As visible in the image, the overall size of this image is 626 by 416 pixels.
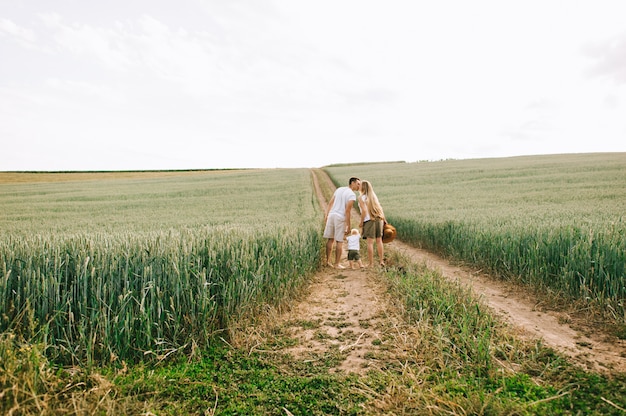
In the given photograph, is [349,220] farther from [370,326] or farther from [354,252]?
[370,326]

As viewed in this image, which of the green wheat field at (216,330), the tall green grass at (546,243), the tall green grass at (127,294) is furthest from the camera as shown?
the tall green grass at (546,243)

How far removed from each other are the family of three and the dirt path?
1698mm

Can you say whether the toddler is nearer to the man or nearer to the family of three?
the family of three

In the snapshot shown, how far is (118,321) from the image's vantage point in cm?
367

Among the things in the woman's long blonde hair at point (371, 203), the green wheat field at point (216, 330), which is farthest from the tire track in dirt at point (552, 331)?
the woman's long blonde hair at point (371, 203)

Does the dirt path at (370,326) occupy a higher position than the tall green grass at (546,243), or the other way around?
the tall green grass at (546,243)

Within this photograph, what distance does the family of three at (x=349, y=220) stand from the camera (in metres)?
8.83

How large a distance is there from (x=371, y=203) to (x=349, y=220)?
72 centimetres

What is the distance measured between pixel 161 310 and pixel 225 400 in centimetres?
140

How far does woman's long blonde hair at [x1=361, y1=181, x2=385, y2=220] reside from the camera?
28.8ft

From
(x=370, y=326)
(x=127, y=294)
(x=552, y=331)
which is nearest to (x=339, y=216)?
(x=370, y=326)

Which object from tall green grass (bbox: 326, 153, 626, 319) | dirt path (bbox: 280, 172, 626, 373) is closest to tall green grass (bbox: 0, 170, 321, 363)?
dirt path (bbox: 280, 172, 626, 373)

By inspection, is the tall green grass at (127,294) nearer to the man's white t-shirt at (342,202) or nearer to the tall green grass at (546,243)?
the man's white t-shirt at (342,202)

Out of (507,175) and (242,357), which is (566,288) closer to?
(242,357)
